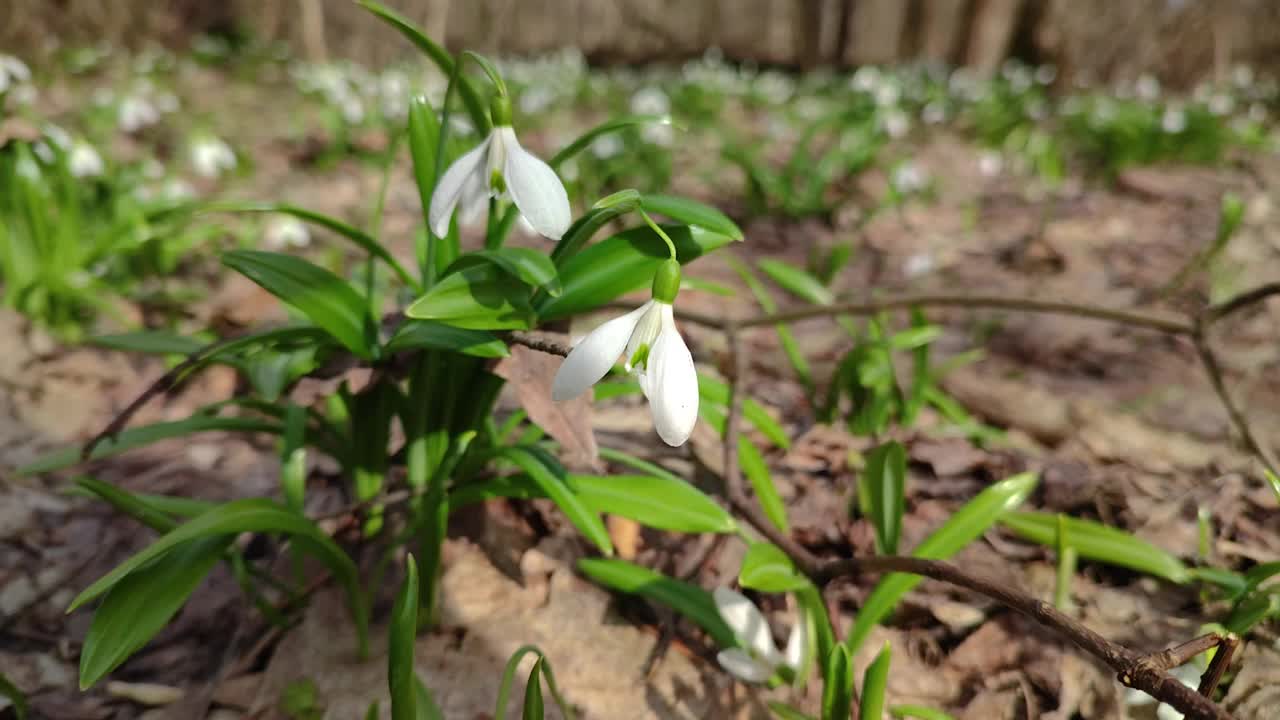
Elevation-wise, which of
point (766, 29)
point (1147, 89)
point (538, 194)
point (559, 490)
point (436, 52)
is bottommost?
point (559, 490)

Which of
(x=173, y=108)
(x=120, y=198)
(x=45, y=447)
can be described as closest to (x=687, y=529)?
(x=45, y=447)

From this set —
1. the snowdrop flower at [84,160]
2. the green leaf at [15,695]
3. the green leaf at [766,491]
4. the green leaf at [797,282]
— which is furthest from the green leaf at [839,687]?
the snowdrop flower at [84,160]

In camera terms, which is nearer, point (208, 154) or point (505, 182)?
point (505, 182)

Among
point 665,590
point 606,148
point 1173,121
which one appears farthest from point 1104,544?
point 1173,121

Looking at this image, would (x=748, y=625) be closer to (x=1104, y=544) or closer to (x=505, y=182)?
(x=1104, y=544)

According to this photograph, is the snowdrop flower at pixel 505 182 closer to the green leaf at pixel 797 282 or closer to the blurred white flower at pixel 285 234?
the green leaf at pixel 797 282

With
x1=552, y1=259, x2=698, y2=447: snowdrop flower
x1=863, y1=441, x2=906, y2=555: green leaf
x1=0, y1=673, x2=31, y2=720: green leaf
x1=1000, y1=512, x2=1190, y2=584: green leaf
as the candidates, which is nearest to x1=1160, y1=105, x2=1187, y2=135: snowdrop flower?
x1=1000, y1=512, x2=1190, y2=584: green leaf

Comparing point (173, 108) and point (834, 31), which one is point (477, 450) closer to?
point (173, 108)
